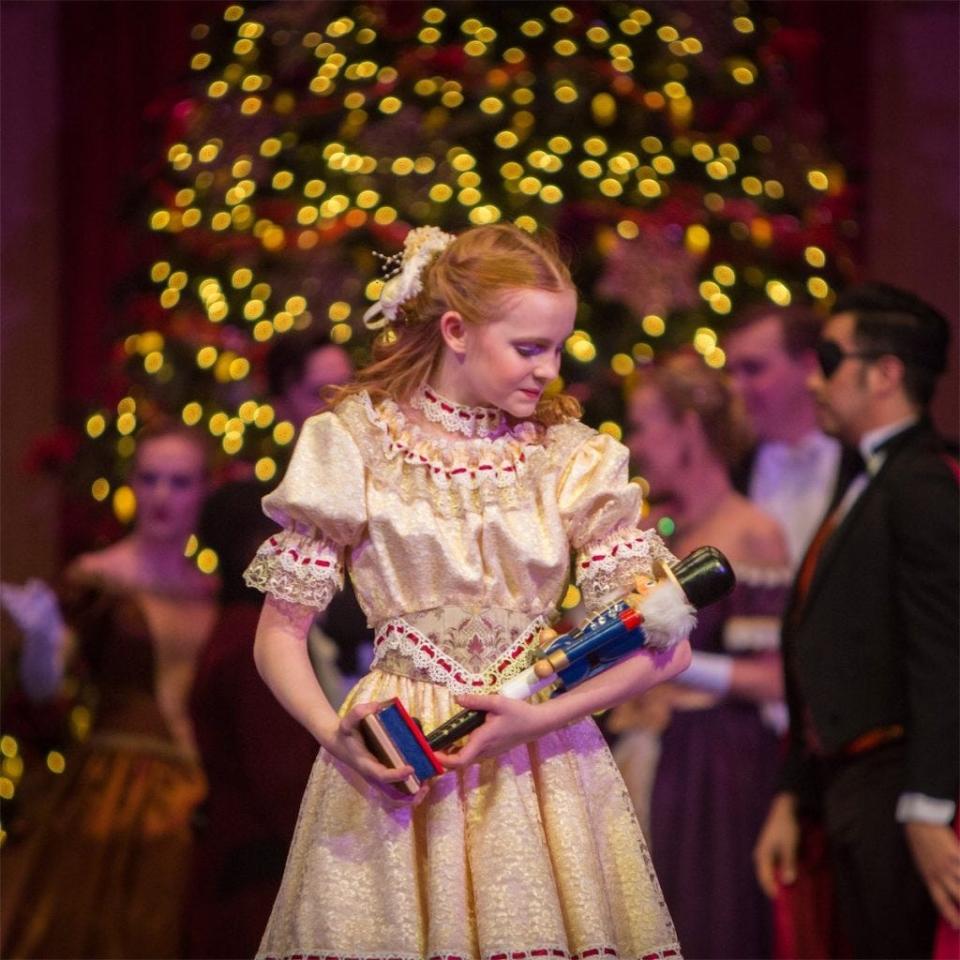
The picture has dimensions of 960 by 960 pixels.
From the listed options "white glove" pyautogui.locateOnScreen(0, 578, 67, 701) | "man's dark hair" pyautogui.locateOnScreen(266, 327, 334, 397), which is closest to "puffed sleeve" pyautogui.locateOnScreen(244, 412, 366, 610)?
"man's dark hair" pyautogui.locateOnScreen(266, 327, 334, 397)

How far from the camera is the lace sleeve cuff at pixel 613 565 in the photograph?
7.50 ft

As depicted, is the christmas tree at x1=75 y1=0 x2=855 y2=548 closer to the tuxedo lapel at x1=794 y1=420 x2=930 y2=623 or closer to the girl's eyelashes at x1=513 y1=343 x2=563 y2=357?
the tuxedo lapel at x1=794 y1=420 x2=930 y2=623

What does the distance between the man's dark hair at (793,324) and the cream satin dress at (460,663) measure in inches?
87.6

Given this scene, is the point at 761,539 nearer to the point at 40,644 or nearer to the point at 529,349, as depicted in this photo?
the point at 40,644

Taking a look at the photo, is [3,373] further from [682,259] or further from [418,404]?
[418,404]

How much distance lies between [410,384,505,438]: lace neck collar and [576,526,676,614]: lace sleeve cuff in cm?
23

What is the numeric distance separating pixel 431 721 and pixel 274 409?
7.11 ft

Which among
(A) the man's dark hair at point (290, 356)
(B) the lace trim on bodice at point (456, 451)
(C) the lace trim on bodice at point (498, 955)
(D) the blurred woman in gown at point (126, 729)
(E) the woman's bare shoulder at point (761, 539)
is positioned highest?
(B) the lace trim on bodice at point (456, 451)

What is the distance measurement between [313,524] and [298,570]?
68mm

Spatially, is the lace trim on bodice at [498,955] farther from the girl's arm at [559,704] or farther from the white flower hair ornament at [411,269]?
the white flower hair ornament at [411,269]

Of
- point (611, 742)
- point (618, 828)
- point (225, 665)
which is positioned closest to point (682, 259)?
point (611, 742)

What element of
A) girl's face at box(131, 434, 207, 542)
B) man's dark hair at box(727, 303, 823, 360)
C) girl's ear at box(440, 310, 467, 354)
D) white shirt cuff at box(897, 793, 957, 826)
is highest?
girl's ear at box(440, 310, 467, 354)

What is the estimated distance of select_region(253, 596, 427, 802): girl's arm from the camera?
212 cm

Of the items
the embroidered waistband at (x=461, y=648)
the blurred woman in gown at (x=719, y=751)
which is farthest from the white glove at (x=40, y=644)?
the embroidered waistband at (x=461, y=648)
